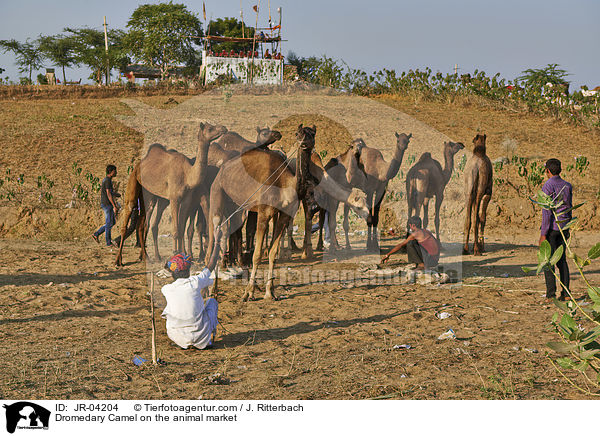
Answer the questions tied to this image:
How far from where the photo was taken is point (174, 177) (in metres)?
10.7

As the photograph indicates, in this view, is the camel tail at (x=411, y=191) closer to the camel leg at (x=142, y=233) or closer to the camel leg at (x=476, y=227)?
the camel leg at (x=476, y=227)

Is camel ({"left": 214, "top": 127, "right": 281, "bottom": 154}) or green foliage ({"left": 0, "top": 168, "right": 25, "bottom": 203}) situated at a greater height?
camel ({"left": 214, "top": 127, "right": 281, "bottom": 154})

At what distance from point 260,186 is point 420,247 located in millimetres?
3110

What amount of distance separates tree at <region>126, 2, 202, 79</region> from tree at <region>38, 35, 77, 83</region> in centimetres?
547

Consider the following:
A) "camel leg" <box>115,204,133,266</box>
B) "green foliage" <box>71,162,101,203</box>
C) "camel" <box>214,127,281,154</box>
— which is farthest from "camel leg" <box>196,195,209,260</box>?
"green foliage" <box>71,162,101,203</box>

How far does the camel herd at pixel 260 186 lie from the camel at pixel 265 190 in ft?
0.05

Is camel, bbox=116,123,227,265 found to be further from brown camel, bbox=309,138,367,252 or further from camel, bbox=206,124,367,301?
brown camel, bbox=309,138,367,252

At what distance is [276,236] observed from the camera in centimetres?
905

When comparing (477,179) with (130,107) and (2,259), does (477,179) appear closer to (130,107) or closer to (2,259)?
(2,259)

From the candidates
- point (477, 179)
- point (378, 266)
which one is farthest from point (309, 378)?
point (477, 179)

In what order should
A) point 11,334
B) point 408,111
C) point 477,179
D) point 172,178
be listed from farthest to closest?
point 408,111 → point 477,179 → point 172,178 → point 11,334

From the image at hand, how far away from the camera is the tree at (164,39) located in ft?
161

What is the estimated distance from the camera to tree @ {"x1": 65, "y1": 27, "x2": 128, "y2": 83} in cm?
4956

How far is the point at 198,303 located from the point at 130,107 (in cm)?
2286
